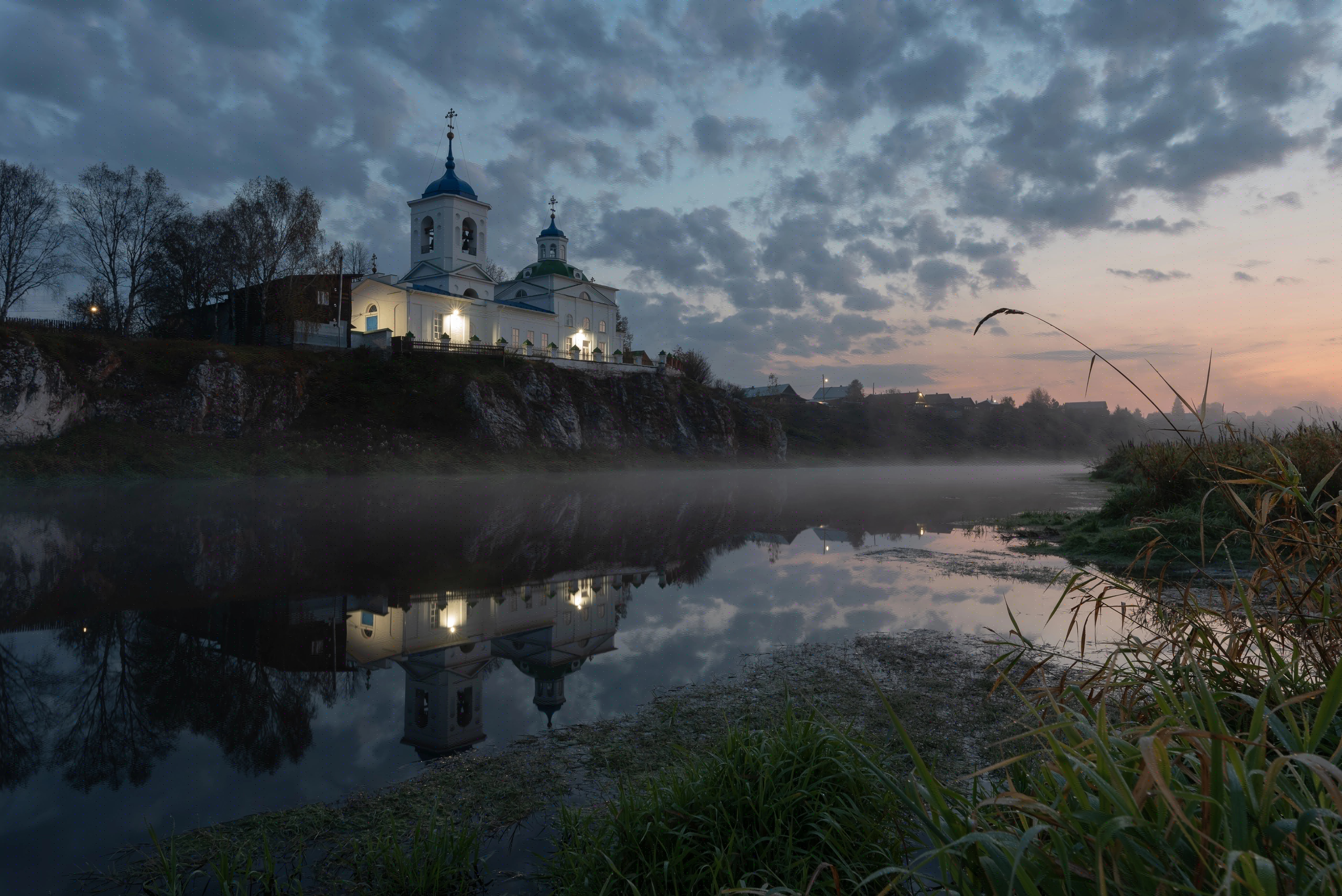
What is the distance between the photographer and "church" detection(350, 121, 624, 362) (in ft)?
180

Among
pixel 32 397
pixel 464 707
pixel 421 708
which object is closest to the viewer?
pixel 421 708

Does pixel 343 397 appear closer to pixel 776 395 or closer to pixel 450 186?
pixel 450 186

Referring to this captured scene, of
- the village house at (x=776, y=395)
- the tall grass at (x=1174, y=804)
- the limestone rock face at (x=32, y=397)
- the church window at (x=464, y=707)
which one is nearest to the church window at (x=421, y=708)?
the church window at (x=464, y=707)

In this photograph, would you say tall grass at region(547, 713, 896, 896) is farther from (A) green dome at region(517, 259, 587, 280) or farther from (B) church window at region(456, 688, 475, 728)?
(A) green dome at region(517, 259, 587, 280)

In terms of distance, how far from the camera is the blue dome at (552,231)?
69062 millimetres

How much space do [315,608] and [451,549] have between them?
16.9 feet

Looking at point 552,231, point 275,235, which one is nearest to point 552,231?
point 552,231

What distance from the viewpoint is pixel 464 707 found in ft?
20.8

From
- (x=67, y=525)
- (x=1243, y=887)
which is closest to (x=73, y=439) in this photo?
(x=67, y=525)

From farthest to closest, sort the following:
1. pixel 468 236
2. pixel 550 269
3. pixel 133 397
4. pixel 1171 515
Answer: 1. pixel 550 269
2. pixel 468 236
3. pixel 133 397
4. pixel 1171 515

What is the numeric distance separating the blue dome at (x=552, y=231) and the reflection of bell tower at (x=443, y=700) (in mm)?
66210

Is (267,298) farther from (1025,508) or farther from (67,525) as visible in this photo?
(1025,508)

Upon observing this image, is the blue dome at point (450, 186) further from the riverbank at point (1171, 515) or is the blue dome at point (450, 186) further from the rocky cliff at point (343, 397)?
the riverbank at point (1171, 515)

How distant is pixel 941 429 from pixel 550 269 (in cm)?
7591
